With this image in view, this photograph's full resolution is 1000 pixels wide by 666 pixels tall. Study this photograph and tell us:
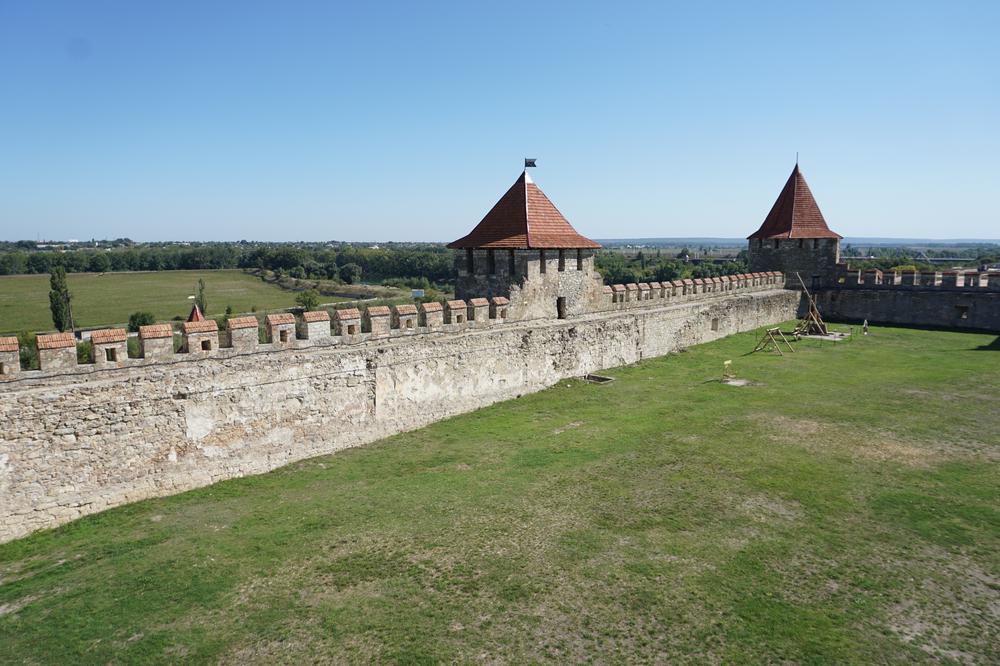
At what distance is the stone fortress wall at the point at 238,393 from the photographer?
6.93 metres

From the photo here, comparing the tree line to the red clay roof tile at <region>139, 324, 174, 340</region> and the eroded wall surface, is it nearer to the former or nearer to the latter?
the eroded wall surface

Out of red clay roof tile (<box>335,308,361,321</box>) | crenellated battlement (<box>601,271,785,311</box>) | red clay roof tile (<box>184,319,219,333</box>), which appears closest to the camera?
red clay roof tile (<box>184,319,219,333</box>)

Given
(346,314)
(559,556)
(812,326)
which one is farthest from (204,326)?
(812,326)

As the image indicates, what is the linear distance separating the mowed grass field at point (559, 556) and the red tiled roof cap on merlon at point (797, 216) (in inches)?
533

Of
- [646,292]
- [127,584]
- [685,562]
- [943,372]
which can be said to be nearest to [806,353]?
[943,372]

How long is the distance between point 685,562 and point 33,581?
6.58 metres

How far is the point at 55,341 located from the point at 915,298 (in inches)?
985

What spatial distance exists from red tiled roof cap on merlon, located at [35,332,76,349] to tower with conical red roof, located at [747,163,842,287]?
22291mm

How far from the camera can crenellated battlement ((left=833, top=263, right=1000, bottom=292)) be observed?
798 inches

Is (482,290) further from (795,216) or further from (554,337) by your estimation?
(795,216)

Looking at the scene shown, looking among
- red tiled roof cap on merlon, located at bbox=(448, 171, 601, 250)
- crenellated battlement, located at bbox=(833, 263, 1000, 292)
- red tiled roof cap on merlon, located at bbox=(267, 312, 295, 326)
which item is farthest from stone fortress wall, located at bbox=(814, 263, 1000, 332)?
red tiled roof cap on merlon, located at bbox=(267, 312, 295, 326)

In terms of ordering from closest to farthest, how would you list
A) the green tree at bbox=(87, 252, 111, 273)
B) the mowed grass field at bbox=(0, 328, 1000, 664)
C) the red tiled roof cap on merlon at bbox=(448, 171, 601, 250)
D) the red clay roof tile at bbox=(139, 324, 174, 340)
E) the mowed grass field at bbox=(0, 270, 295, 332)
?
1. the mowed grass field at bbox=(0, 328, 1000, 664)
2. the red clay roof tile at bbox=(139, 324, 174, 340)
3. the red tiled roof cap on merlon at bbox=(448, 171, 601, 250)
4. the mowed grass field at bbox=(0, 270, 295, 332)
5. the green tree at bbox=(87, 252, 111, 273)

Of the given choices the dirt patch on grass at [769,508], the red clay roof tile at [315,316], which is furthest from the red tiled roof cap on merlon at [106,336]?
the dirt patch on grass at [769,508]

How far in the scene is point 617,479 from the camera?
8.14 metres
